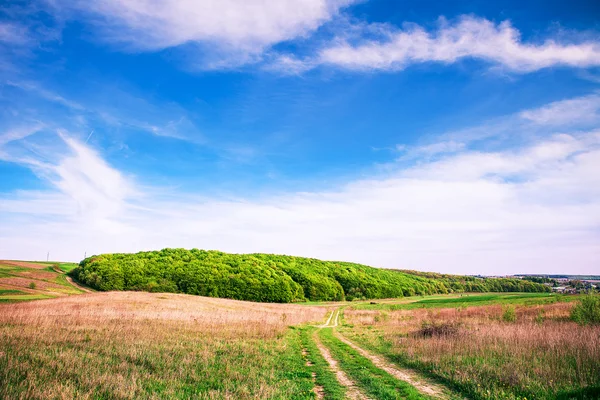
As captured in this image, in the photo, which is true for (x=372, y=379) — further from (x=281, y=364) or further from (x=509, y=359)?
(x=509, y=359)

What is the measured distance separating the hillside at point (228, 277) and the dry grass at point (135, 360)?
180 ft

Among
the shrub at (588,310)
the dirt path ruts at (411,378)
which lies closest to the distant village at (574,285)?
the shrub at (588,310)

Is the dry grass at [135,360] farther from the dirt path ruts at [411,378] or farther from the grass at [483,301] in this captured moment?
the grass at [483,301]

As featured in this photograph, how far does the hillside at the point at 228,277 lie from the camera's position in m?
71.6

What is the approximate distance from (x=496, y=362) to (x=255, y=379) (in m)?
9.34

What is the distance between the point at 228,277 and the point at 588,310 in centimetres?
→ 7190

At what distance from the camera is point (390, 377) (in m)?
11.5

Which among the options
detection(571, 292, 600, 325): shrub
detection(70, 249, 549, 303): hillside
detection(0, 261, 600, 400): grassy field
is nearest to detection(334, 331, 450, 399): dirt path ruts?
detection(0, 261, 600, 400): grassy field

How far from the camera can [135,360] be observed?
12.1 metres

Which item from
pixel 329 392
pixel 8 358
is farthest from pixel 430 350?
pixel 8 358

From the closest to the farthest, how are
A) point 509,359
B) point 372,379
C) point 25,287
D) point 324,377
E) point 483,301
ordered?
point 372,379
point 324,377
point 509,359
point 25,287
point 483,301

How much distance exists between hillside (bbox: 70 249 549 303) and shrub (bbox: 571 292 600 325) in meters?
67.0

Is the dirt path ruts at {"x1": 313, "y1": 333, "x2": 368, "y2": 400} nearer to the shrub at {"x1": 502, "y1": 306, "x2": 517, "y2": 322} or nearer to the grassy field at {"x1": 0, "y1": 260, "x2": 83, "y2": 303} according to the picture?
the shrub at {"x1": 502, "y1": 306, "x2": 517, "y2": 322}

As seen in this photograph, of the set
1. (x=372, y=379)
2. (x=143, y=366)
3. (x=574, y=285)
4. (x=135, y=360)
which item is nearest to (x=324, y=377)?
(x=372, y=379)
